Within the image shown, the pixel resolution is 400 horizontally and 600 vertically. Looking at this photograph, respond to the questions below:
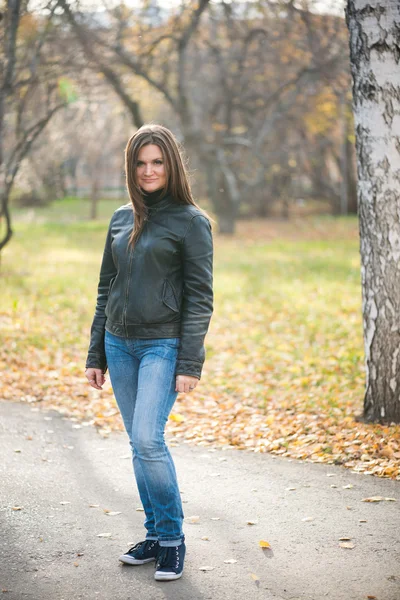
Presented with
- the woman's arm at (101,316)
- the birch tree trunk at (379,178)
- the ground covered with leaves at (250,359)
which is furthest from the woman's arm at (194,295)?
the birch tree trunk at (379,178)

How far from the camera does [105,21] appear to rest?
18438 mm

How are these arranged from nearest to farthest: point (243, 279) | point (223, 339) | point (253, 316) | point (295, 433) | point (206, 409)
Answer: point (295, 433), point (206, 409), point (223, 339), point (253, 316), point (243, 279)

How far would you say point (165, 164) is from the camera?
12.4ft

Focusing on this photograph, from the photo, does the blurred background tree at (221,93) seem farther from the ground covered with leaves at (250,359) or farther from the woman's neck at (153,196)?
the woman's neck at (153,196)

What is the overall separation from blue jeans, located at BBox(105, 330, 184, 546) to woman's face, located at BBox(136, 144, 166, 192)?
751mm

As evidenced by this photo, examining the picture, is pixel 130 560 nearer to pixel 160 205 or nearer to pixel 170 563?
pixel 170 563

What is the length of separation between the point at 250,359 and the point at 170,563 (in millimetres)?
6182

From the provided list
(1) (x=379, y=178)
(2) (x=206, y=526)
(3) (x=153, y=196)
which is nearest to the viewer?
(3) (x=153, y=196)

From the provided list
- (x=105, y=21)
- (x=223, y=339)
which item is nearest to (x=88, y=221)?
(x=105, y=21)

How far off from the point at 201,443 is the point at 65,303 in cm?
749

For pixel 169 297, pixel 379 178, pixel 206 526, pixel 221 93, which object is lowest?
pixel 206 526

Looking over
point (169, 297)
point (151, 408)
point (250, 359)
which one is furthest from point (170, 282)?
point (250, 359)

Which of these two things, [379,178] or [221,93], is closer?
[379,178]

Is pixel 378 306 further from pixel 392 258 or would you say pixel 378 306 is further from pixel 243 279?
pixel 243 279
